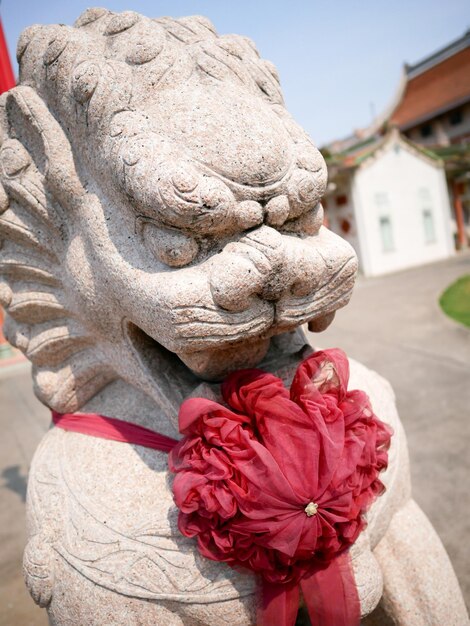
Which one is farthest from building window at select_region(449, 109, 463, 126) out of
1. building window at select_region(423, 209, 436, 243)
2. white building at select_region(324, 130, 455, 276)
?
building window at select_region(423, 209, 436, 243)

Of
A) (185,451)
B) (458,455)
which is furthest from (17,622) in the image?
(458,455)

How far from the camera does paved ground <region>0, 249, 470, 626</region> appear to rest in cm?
220

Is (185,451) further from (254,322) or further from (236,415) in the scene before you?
(254,322)

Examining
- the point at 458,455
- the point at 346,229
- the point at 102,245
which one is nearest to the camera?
the point at 102,245

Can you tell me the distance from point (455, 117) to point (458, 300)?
10.8m

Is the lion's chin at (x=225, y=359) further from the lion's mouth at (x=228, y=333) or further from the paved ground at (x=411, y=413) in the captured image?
the paved ground at (x=411, y=413)

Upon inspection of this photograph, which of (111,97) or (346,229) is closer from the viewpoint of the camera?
(111,97)

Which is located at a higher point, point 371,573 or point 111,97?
point 111,97

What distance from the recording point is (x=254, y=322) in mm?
854

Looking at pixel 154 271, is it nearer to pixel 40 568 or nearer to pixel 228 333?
pixel 228 333

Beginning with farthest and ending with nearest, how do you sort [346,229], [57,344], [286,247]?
[346,229] → [57,344] → [286,247]

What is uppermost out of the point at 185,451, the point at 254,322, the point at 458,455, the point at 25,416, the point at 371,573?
the point at 254,322

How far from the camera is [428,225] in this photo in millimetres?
11711

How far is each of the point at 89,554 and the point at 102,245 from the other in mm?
617
